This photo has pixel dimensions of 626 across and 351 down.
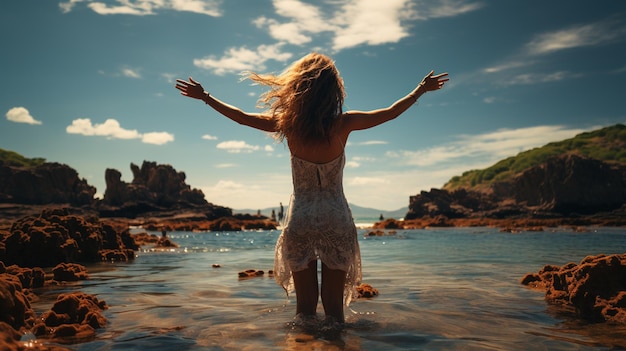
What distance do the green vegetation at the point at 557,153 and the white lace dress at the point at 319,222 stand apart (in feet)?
380

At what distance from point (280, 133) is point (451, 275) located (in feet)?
25.0

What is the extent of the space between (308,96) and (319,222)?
3.84 ft

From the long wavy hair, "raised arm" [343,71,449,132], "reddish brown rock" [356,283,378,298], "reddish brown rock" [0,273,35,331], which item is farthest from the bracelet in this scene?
"reddish brown rock" [356,283,378,298]

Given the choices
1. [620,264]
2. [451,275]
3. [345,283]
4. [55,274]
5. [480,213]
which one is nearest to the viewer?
[345,283]

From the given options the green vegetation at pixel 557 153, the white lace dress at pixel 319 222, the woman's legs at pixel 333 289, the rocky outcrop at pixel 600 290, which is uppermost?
the green vegetation at pixel 557 153

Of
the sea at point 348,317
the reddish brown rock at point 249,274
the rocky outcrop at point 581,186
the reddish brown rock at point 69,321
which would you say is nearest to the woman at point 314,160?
the sea at point 348,317

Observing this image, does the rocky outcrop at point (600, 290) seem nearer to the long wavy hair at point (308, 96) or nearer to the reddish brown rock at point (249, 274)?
the long wavy hair at point (308, 96)

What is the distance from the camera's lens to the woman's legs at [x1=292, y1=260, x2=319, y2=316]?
4.45 meters

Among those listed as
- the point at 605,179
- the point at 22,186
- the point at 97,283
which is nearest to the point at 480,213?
the point at 605,179

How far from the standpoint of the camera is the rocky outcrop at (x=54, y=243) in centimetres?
1122

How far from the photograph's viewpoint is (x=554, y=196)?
64750mm

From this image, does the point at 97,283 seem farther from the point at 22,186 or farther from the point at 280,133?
the point at 22,186

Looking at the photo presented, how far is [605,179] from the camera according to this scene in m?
62.4

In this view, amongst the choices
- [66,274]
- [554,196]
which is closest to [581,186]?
[554,196]
